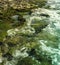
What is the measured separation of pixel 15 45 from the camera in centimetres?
754

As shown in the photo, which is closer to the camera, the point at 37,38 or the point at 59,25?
the point at 37,38

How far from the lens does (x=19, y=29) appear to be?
877 centimetres

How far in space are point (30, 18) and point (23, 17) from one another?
326 mm

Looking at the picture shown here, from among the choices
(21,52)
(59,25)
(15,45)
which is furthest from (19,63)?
(59,25)

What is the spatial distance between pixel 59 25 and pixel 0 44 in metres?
2.67

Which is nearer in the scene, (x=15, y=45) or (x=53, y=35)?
(x=15, y=45)

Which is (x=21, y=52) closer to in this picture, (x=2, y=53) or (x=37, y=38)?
(x=2, y=53)

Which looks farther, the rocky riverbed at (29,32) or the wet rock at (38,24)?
the wet rock at (38,24)

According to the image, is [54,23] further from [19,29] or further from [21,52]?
[21,52]

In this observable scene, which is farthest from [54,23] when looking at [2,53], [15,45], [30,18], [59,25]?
[2,53]

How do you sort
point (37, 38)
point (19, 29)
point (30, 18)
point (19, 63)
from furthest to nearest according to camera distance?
point (30, 18)
point (19, 29)
point (37, 38)
point (19, 63)

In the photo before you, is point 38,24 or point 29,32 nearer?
point 29,32

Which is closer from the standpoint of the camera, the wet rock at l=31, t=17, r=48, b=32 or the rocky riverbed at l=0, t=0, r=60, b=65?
the rocky riverbed at l=0, t=0, r=60, b=65

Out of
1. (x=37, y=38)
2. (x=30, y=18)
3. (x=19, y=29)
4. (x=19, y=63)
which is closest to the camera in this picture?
(x=19, y=63)
